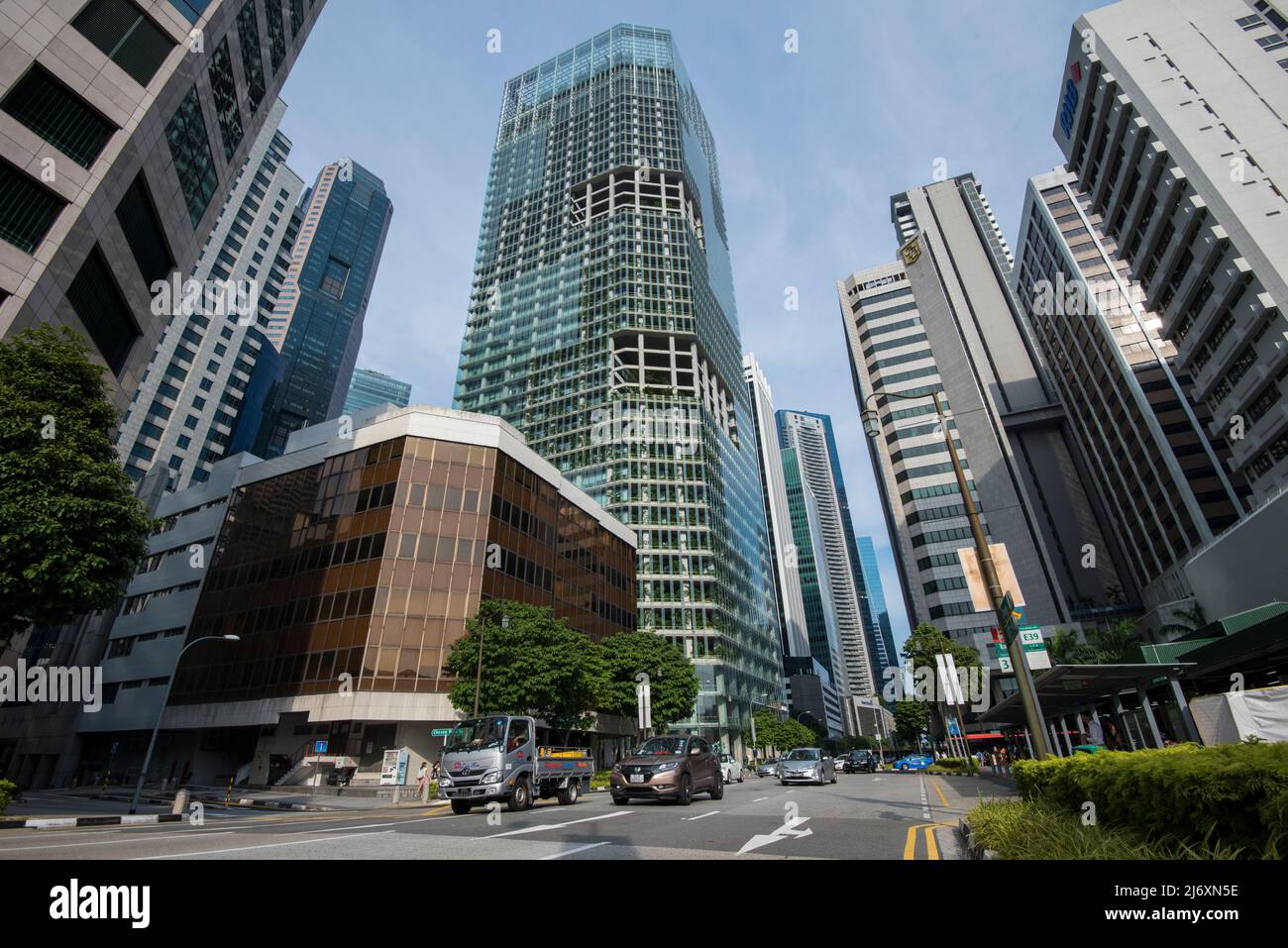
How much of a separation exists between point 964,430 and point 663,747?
92457 mm

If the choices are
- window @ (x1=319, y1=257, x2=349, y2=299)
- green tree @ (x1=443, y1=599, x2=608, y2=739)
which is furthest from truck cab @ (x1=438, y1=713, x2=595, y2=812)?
window @ (x1=319, y1=257, x2=349, y2=299)

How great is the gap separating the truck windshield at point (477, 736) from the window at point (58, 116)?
85.6ft

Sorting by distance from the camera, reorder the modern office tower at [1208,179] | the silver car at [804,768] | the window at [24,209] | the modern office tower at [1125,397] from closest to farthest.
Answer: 1. the window at [24,209]
2. the silver car at [804,768]
3. the modern office tower at [1208,179]
4. the modern office tower at [1125,397]

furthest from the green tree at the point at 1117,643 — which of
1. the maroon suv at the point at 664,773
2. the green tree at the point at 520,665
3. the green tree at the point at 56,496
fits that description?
the green tree at the point at 56,496

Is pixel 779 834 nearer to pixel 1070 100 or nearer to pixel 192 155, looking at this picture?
pixel 192 155

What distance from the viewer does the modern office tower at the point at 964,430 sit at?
83500 millimetres

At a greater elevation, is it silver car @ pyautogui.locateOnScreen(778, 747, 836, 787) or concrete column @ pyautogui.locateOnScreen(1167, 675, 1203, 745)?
concrete column @ pyautogui.locateOnScreen(1167, 675, 1203, 745)

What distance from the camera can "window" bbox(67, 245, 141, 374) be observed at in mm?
23984

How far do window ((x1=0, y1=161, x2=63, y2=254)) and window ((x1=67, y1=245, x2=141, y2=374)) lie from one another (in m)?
2.10

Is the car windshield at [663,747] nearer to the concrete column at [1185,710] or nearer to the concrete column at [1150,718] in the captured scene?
the concrete column at [1150,718]

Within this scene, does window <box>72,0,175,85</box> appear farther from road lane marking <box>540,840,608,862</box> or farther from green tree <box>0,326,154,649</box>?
road lane marking <box>540,840,608,862</box>
